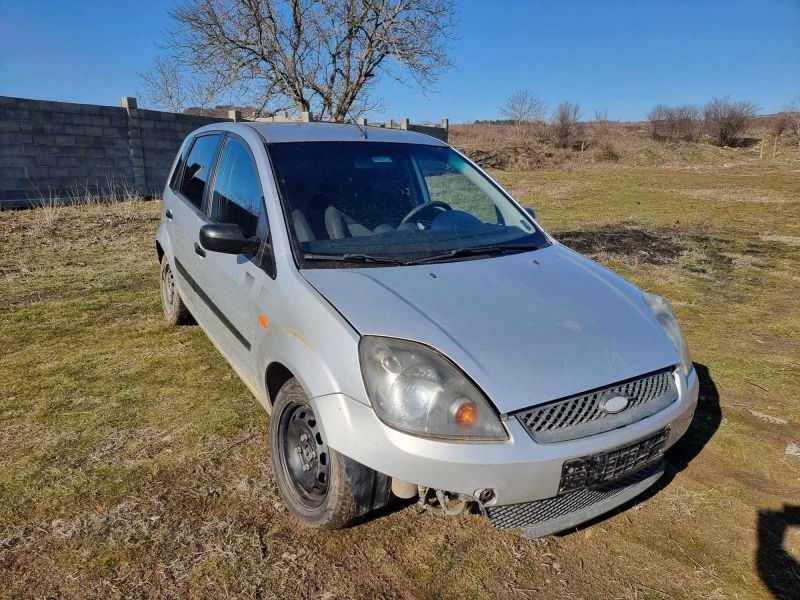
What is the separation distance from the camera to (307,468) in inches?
98.0

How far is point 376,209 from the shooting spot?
311 cm

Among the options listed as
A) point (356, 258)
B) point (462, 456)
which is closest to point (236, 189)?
point (356, 258)

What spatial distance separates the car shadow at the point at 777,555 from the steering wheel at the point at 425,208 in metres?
2.19

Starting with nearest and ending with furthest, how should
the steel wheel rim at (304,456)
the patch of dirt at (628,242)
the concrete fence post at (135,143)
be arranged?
1. the steel wheel rim at (304,456)
2. the patch of dirt at (628,242)
3. the concrete fence post at (135,143)

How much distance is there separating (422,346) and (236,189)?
176 cm

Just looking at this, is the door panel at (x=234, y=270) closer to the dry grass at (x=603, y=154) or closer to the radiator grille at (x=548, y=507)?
the radiator grille at (x=548, y=507)

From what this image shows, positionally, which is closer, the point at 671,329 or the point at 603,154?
the point at 671,329

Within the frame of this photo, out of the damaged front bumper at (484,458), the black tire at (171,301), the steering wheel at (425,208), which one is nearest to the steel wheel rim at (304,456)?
the damaged front bumper at (484,458)

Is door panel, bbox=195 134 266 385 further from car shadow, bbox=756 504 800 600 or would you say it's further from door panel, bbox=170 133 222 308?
car shadow, bbox=756 504 800 600

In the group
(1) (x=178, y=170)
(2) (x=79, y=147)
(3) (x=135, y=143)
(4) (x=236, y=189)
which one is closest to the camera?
(4) (x=236, y=189)

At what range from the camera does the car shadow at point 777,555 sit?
2.23 metres

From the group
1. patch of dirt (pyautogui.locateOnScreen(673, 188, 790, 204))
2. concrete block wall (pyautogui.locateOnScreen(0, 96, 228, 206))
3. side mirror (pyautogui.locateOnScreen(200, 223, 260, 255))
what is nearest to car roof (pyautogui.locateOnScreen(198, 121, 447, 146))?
side mirror (pyautogui.locateOnScreen(200, 223, 260, 255))

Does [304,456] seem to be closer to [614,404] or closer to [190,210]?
[614,404]

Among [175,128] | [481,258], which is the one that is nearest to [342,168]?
[481,258]
